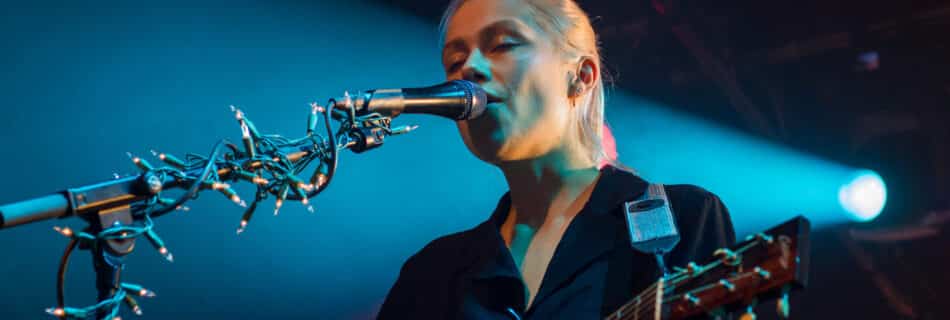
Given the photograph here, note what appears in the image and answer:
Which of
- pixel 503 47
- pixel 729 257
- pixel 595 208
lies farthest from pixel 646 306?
pixel 503 47

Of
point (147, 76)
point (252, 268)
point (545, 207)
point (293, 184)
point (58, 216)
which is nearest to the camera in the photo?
point (58, 216)

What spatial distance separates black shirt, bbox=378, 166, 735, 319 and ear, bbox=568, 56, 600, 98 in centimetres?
19

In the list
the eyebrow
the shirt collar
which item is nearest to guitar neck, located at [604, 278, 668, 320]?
the shirt collar

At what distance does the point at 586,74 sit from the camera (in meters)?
1.87

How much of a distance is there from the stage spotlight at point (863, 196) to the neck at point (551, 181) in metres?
1.70

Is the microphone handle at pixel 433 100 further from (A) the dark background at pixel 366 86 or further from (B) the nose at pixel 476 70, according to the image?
(A) the dark background at pixel 366 86

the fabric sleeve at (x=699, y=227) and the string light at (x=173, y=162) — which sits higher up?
the string light at (x=173, y=162)

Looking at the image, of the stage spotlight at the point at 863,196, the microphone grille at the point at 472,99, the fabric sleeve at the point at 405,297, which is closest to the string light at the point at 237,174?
the microphone grille at the point at 472,99

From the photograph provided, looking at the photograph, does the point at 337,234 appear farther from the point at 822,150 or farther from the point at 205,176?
the point at 822,150

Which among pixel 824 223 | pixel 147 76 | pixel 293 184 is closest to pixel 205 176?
pixel 293 184

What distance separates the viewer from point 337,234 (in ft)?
8.06

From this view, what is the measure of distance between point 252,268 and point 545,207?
0.88m

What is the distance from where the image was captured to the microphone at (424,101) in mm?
Result: 1323

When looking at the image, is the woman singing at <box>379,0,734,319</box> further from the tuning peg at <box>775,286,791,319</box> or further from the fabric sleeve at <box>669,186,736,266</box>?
the tuning peg at <box>775,286,791,319</box>
